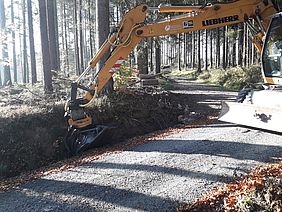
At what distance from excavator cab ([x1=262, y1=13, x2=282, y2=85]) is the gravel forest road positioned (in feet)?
5.70

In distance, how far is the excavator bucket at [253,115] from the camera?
25.6ft

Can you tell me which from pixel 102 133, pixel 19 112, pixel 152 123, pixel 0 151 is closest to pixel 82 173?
pixel 102 133

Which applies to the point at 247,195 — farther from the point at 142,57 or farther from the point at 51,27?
the point at 51,27

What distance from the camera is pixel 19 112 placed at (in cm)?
990

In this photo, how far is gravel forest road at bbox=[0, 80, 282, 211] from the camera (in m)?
5.26

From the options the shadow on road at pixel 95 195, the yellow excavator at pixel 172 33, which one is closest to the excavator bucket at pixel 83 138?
the yellow excavator at pixel 172 33

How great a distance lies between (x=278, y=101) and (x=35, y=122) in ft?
22.8

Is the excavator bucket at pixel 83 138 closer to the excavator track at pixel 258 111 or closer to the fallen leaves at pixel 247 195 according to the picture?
the excavator track at pixel 258 111

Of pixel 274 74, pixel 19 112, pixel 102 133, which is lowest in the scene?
pixel 102 133

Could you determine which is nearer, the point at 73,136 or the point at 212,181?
the point at 212,181

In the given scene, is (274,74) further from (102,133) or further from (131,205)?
(131,205)

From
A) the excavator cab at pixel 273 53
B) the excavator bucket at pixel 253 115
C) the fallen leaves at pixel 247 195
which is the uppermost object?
the excavator cab at pixel 273 53

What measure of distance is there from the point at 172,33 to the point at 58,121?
4484 millimetres

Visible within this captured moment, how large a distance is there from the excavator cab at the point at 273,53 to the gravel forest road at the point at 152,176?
1.74m
